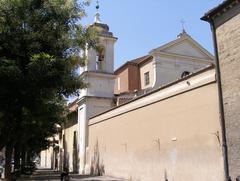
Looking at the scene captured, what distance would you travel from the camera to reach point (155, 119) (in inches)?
798

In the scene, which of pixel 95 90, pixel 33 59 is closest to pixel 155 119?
pixel 33 59

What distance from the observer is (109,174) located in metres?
27.3

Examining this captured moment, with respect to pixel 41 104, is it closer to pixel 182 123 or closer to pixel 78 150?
pixel 182 123

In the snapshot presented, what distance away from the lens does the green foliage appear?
39.2 feet

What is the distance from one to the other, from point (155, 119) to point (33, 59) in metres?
10.0

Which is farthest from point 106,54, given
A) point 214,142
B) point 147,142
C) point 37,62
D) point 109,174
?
point 37,62

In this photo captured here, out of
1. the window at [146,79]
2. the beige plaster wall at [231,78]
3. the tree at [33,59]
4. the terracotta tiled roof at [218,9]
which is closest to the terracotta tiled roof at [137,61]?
the window at [146,79]

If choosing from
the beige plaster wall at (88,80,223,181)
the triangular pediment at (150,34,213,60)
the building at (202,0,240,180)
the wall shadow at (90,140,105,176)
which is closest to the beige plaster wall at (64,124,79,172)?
the wall shadow at (90,140,105,176)

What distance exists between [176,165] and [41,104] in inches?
302

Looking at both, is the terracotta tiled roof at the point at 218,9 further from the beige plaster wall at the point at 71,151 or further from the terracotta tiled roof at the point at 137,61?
the beige plaster wall at the point at 71,151

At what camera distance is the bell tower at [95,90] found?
3478 centimetres

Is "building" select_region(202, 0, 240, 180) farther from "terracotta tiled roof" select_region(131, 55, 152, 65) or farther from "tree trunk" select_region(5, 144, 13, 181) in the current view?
"terracotta tiled roof" select_region(131, 55, 152, 65)

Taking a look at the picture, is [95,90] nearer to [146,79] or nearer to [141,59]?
[146,79]

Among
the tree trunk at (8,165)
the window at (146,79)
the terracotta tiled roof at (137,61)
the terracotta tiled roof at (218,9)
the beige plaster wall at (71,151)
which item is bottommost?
the tree trunk at (8,165)
